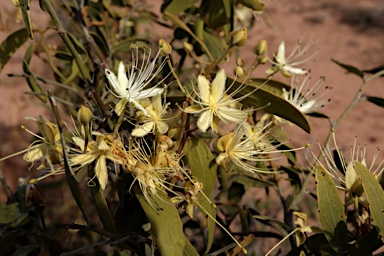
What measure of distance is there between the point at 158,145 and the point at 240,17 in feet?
2.95

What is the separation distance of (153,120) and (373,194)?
1.18 feet

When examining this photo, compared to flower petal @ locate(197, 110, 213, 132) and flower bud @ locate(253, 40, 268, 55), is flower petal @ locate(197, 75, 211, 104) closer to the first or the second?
flower petal @ locate(197, 110, 213, 132)

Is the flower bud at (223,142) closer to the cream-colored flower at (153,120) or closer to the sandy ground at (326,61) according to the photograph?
the cream-colored flower at (153,120)

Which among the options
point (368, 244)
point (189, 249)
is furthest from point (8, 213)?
point (368, 244)

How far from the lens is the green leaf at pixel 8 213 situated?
1014 mm

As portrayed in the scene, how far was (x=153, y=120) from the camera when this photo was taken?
84 cm

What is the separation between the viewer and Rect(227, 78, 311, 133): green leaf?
0.80 meters

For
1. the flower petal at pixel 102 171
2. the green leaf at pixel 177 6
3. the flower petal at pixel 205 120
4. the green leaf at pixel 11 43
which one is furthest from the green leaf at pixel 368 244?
the green leaf at pixel 11 43

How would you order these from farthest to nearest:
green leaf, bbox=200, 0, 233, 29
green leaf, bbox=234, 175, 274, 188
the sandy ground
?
1. the sandy ground
2. green leaf, bbox=200, 0, 233, 29
3. green leaf, bbox=234, 175, 274, 188

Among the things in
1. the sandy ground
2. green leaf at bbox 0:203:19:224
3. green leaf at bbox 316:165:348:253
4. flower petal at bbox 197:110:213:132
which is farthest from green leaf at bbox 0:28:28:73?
the sandy ground

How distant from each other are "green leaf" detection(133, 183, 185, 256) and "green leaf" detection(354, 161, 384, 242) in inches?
11.2

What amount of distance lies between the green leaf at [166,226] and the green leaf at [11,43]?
0.55 meters

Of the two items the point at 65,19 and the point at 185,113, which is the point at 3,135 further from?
the point at 185,113

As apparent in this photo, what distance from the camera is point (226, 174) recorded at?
1.10m
